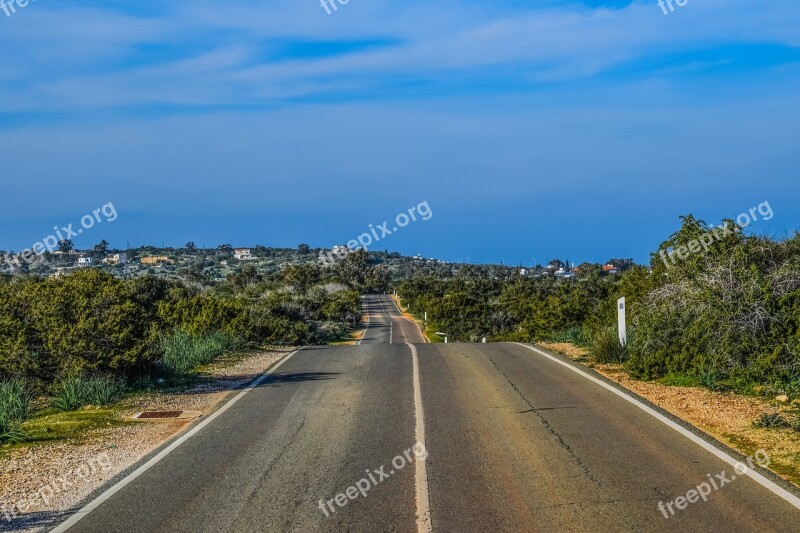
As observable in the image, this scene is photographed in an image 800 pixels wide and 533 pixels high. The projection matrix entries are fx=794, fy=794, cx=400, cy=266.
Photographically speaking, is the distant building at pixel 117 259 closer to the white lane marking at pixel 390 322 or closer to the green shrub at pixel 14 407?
the white lane marking at pixel 390 322

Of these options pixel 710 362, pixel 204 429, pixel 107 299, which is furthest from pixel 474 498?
pixel 107 299

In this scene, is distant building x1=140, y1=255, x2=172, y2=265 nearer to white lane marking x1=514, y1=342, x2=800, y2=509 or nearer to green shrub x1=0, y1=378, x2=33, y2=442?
green shrub x1=0, y1=378, x2=33, y2=442

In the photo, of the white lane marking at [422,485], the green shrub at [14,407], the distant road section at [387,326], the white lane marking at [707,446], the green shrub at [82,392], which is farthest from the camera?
the distant road section at [387,326]

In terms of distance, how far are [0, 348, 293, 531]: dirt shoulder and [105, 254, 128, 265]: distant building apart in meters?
98.2

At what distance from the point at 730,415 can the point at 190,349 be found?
12.6m

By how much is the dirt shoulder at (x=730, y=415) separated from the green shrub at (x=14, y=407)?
9101 mm

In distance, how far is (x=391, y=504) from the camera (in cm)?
725

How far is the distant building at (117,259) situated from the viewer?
109 meters

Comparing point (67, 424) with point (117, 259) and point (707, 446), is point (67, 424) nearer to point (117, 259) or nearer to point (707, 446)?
point (707, 446)

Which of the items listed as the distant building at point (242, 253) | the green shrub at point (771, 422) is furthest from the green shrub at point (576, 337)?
the distant building at point (242, 253)

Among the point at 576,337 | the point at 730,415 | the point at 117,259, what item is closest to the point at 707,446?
the point at 730,415

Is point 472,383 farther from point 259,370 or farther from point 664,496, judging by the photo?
point 664,496

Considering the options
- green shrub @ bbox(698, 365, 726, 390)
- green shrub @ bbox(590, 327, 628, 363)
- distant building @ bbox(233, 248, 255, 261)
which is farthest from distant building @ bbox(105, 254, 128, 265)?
green shrub @ bbox(698, 365, 726, 390)

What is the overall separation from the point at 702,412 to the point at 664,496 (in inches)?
190
